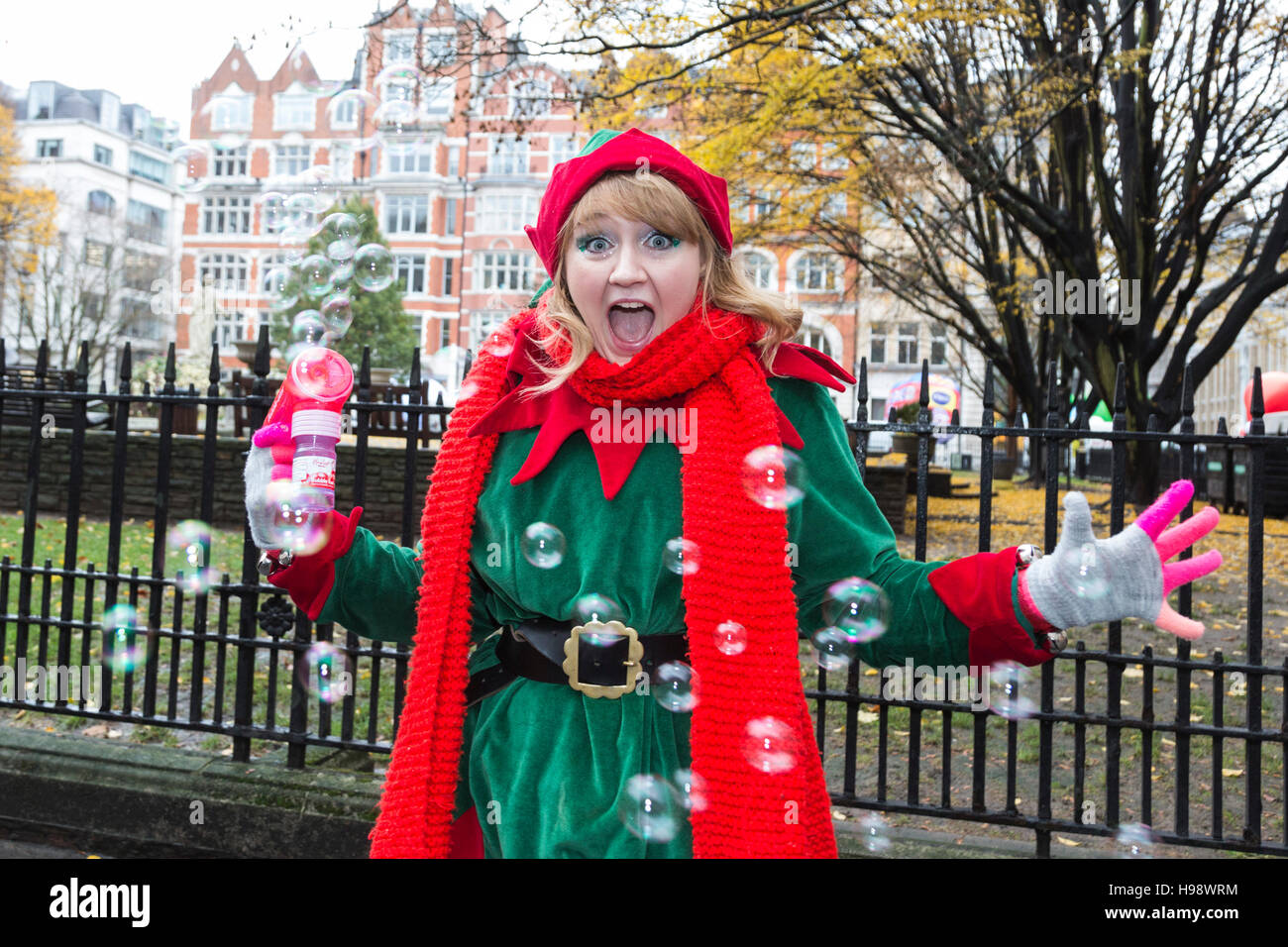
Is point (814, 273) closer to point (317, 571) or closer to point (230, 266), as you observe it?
point (317, 571)

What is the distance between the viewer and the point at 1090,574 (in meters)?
1.68

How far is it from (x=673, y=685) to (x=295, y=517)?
792mm

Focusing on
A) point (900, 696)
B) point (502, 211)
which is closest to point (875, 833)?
point (900, 696)

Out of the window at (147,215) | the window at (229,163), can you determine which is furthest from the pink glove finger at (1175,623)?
the window at (147,215)

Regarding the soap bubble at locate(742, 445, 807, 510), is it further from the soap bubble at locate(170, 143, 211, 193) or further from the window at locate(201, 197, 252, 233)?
the window at locate(201, 197, 252, 233)

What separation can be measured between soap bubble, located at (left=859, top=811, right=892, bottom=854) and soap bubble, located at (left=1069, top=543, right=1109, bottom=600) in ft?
6.76

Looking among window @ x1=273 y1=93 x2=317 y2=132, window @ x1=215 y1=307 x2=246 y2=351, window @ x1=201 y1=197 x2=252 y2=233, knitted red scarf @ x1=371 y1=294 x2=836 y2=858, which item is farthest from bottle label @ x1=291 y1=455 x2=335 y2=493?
window @ x1=215 y1=307 x2=246 y2=351

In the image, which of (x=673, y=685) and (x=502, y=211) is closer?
(x=673, y=685)

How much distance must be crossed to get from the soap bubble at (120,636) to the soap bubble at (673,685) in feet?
9.94

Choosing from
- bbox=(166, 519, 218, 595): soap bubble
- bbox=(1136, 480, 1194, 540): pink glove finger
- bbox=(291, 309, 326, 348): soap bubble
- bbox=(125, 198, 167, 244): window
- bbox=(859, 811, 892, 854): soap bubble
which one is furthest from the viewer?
bbox=(125, 198, 167, 244): window

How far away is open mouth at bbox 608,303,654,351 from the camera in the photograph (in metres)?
2.04
